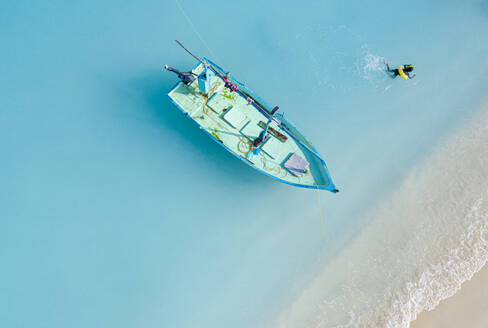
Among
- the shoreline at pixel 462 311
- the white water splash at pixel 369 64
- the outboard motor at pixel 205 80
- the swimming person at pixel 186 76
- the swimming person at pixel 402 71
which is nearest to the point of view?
the outboard motor at pixel 205 80

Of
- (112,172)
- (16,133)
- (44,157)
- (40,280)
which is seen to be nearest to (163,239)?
(112,172)

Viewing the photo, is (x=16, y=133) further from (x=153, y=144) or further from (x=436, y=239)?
(x=436, y=239)

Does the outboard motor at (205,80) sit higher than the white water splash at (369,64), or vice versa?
the outboard motor at (205,80)

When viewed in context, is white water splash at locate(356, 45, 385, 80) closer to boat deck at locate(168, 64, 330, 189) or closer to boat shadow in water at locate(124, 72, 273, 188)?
boat deck at locate(168, 64, 330, 189)

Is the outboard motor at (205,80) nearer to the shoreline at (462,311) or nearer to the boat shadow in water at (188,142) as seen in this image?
the boat shadow in water at (188,142)

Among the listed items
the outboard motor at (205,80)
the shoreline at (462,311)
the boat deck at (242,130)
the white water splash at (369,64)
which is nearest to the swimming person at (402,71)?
the white water splash at (369,64)

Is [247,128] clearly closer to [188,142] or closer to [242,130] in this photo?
[242,130]

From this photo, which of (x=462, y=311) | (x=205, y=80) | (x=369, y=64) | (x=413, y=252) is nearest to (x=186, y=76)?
(x=205, y=80)
